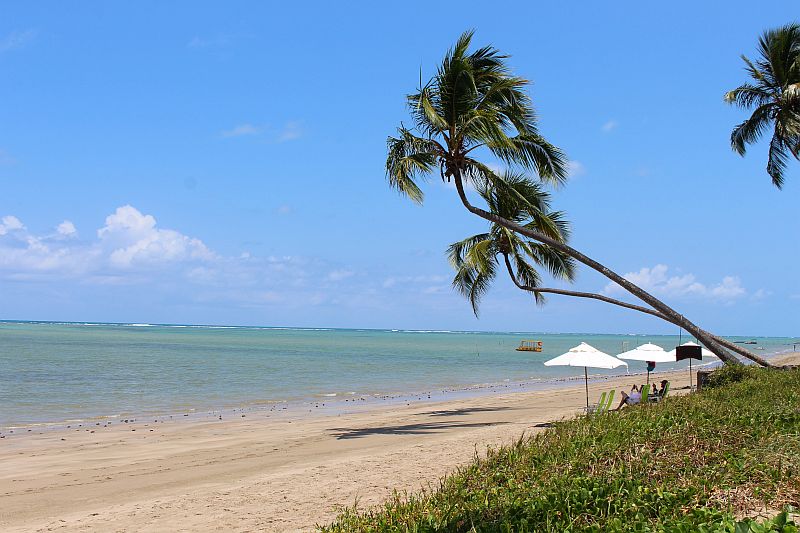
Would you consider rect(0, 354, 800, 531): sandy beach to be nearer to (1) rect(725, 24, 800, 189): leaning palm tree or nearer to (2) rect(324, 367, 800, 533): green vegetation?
(2) rect(324, 367, 800, 533): green vegetation

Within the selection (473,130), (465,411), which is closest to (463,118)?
(473,130)

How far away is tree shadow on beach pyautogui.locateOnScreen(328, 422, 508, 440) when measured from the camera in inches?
607

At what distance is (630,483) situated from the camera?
16.8 ft

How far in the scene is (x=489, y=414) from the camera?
1967 centimetres

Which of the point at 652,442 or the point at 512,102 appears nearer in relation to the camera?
the point at 652,442

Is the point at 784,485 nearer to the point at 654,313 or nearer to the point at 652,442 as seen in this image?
the point at 652,442

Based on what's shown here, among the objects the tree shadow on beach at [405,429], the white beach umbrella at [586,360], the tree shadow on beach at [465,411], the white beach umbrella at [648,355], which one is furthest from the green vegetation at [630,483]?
the tree shadow on beach at [465,411]

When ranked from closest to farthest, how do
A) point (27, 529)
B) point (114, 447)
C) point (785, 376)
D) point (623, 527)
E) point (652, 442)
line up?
point (623, 527) → point (652, 442) → point (27, 529) → point (785, 376) → point (114, 447)

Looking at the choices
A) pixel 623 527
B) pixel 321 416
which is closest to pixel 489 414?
pixel 321 416

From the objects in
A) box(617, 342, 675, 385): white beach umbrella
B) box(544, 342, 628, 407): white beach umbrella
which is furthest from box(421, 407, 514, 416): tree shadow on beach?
box(544, 342, 628, 407): white beach umbrella

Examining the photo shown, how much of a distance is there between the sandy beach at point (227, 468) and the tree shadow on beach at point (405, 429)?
0.09 ft

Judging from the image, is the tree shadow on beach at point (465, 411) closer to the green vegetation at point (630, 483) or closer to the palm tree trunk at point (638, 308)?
the palm tree trunk at point (638, 308)

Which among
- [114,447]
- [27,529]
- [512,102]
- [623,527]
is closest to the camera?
[623,527]

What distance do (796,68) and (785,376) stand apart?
12.0 metres
